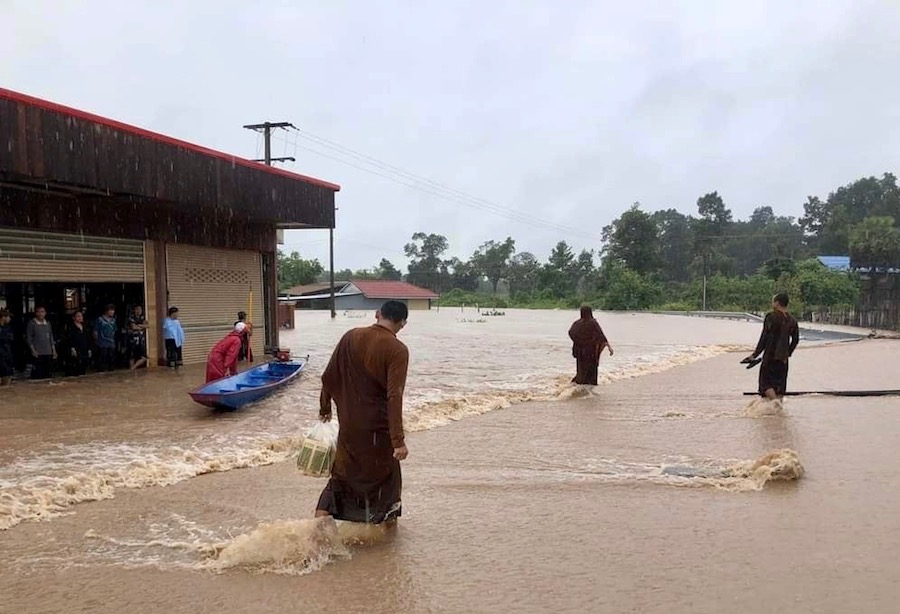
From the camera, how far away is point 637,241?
72.8 m

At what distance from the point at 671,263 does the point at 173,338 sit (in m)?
78.1

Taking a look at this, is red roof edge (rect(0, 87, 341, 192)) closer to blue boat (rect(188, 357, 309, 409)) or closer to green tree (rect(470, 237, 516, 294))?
blue boat (rect(188, 357, 309, 409))

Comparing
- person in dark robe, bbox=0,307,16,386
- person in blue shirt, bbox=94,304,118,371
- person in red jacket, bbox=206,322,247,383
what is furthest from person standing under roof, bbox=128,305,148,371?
person in red jacket, bbox=206,322,247,383

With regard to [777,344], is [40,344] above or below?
below

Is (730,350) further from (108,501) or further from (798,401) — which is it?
(108,501)

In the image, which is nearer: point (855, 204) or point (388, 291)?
point (388, 291)

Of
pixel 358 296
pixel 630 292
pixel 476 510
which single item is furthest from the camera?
pixel 358 296

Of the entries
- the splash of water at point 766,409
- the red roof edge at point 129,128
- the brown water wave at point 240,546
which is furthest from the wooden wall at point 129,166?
the splash of water at point 766,409

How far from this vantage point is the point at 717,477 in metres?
7.53

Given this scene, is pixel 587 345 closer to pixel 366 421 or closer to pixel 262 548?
pixel 366 421

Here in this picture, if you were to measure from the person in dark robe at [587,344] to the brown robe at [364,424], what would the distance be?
8.31 m

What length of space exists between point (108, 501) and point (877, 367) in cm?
1849

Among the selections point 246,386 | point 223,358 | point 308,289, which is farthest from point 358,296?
point 223,358

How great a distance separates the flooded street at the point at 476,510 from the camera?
4.73m
